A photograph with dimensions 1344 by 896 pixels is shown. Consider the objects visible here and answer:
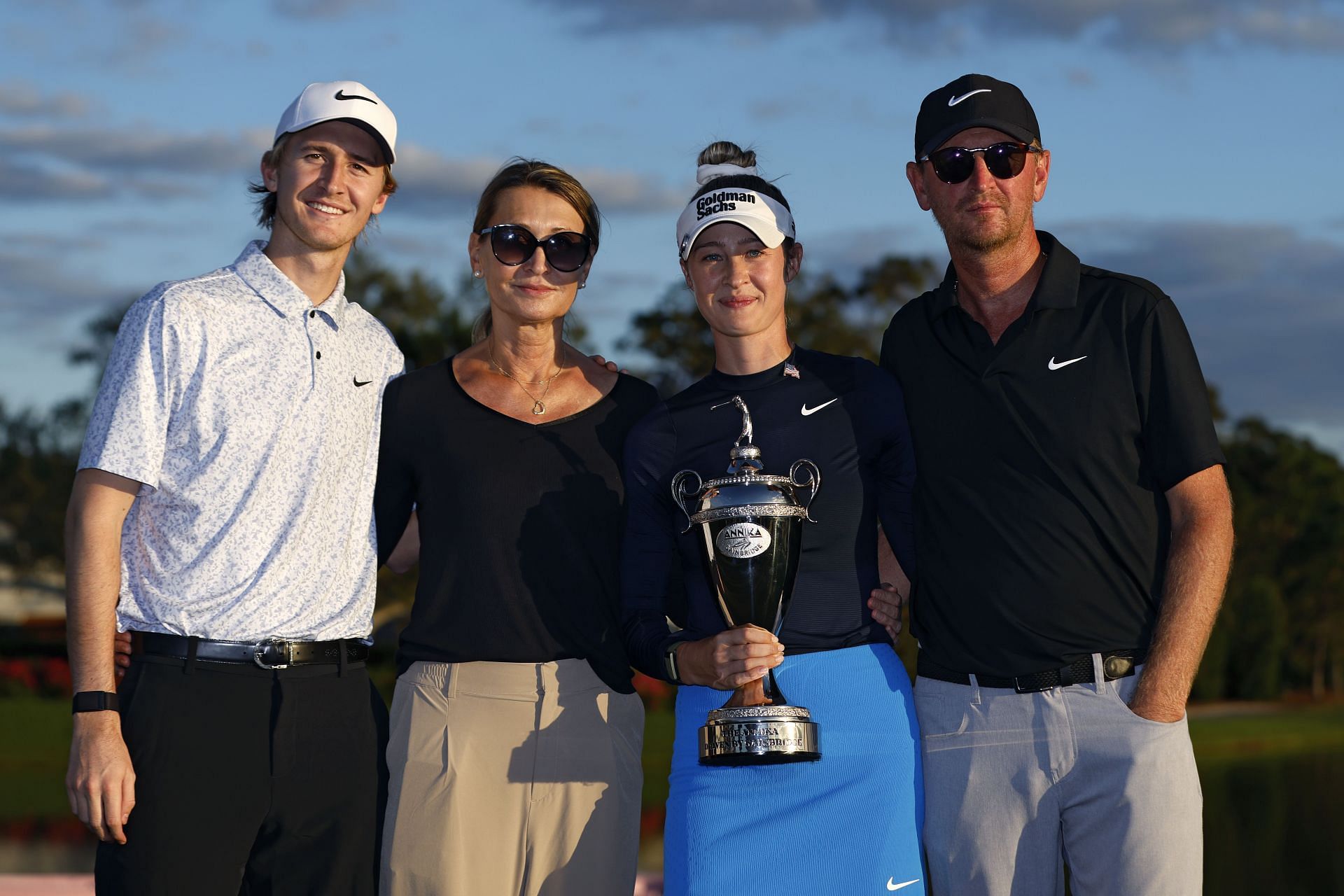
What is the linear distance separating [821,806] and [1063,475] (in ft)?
4.69

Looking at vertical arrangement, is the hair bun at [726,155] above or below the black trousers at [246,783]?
above

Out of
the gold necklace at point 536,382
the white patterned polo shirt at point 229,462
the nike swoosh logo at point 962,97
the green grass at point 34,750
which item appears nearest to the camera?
the white patterned polo shirt at point 229,462

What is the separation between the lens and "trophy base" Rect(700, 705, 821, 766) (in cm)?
444

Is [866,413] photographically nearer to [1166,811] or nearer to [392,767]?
[1166,811]

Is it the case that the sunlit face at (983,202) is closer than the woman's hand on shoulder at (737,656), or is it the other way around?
the woman's hand on shoulder at (737,656)

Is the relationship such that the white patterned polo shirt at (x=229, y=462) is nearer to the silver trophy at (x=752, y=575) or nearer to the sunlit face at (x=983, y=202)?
the silver trophy at (x=752, y=575)

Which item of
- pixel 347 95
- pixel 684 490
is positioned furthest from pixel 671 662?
pixel 347 95

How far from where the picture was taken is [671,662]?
4.77m

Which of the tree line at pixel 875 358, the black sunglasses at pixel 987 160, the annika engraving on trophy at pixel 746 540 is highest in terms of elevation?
the tree line at pixel 875 358

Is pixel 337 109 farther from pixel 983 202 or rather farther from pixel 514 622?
pixel 983 202

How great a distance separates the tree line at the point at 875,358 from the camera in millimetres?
33844

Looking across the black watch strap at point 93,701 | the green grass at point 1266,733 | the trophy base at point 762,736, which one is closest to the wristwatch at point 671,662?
the trophy base at point 762,736

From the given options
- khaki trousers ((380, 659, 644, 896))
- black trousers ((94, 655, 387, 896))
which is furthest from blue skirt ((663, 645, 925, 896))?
black trousers ((94, 655, 387, 896))

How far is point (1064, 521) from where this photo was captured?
4887mm
